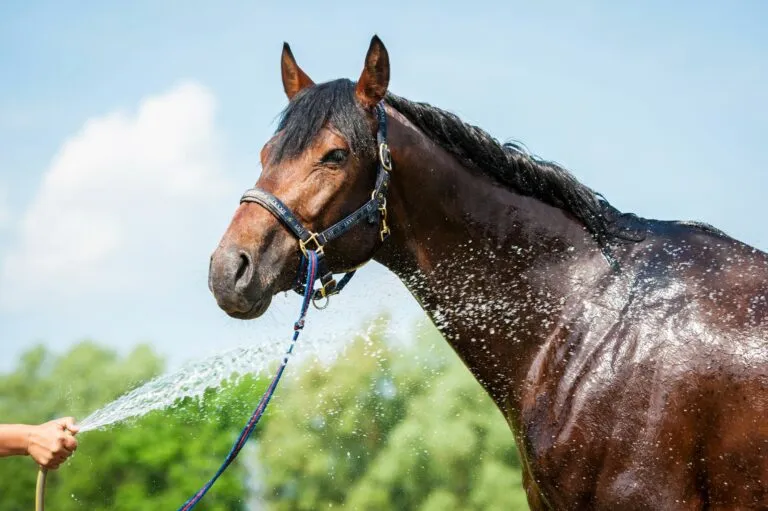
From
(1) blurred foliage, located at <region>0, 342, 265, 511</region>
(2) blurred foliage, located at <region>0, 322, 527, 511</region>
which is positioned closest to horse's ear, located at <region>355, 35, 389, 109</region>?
(2) blurred foliage, located at <region>0, 322, 527, 511</region>

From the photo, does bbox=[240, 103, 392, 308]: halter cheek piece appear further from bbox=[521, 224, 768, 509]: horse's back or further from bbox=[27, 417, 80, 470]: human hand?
bbox=[27, 417, 80, 470]: human hand

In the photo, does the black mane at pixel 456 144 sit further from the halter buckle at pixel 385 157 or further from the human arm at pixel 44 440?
the human arm at pixel 44 440

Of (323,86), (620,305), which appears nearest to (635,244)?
(620,305)

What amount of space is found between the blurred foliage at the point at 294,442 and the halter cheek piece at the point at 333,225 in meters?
13.7

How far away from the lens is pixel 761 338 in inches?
152

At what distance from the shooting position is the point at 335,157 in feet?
14.8

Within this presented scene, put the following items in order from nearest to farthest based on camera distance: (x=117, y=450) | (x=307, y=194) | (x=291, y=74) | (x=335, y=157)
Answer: (x=307, y=194)
(x=335, y=157)
(x=291, y=74)
(x=117, y=450)

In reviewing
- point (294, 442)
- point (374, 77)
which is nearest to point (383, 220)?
point (374, 77)

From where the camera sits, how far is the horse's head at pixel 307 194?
4.16 m

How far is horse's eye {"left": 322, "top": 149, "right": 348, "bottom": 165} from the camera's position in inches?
176

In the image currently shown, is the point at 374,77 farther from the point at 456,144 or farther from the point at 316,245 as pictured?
the point at 316,245

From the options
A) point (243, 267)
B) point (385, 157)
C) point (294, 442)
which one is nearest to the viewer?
point (243, 267)

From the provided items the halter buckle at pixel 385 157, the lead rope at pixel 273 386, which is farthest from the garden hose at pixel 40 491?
the halter buckle at pixel 385 157

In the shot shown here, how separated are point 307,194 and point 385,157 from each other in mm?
513
